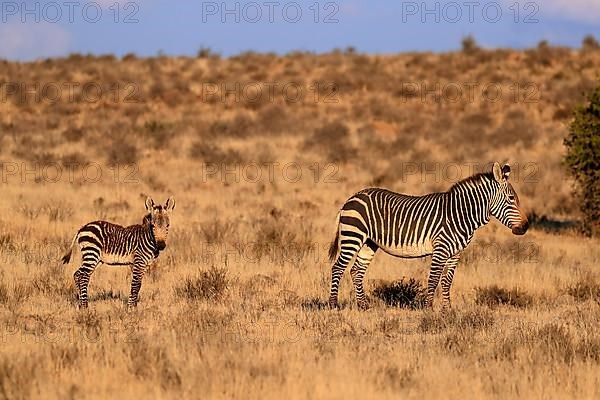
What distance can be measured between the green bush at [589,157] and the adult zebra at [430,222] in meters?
8.19

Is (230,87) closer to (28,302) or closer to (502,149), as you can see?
(502,149)

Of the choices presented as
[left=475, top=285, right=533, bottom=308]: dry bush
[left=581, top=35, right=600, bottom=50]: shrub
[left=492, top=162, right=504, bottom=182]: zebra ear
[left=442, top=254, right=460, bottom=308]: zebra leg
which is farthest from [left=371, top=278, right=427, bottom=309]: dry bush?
[left=581, top=35, right=600, bottom=50]: shrub

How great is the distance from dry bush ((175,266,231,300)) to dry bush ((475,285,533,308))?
143 inches

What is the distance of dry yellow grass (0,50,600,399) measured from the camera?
711 centimetres

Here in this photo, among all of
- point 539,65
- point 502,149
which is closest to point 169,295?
point 502,149

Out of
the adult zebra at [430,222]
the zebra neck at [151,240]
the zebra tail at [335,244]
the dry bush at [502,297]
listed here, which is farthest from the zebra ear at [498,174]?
the zebra neck at [151,240]

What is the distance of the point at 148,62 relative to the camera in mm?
51906

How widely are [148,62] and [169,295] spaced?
42070mm

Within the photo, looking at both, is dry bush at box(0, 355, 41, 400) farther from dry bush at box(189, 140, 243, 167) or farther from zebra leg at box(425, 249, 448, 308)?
dry bush at box(189, 140, 243, 167)

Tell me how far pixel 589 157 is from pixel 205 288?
10.8 m

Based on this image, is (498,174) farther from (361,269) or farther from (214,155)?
(214,155)

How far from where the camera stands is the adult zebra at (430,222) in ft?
36.1

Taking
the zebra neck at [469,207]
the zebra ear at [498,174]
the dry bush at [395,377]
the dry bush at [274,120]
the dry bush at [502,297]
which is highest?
the dry bush at [274,120]

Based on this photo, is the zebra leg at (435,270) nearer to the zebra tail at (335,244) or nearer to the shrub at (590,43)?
the zebra tail at (335,244)
